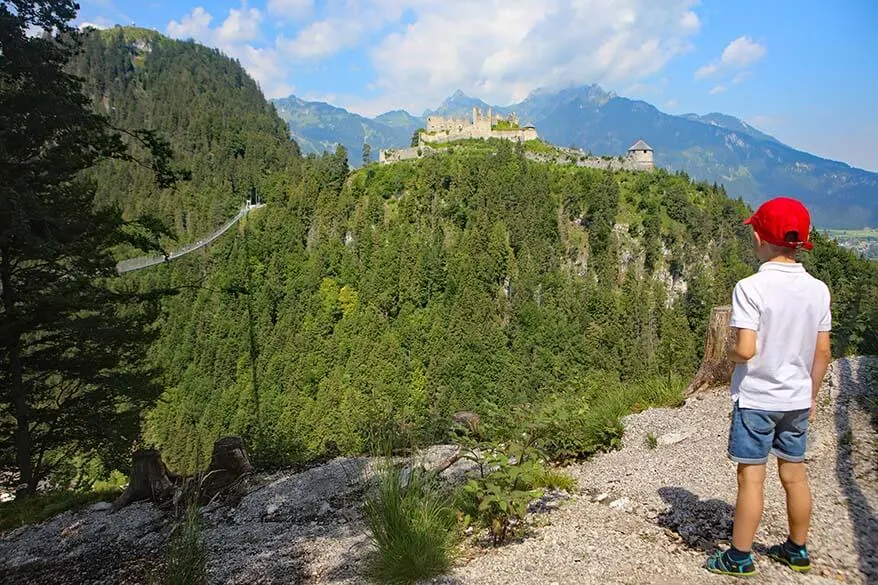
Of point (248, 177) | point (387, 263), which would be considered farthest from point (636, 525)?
point (248, 177)

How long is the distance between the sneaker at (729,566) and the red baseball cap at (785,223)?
4.86 feet

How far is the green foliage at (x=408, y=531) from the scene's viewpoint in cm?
272

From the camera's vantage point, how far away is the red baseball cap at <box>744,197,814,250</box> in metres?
2.30

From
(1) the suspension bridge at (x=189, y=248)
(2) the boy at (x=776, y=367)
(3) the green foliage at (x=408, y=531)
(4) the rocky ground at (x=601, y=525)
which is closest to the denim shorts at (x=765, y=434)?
(2) the boy at (x=776, y=367)

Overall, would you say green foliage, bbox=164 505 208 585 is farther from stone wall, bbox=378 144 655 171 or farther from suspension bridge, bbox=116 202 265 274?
stone wall, bbox=378 144 655 171

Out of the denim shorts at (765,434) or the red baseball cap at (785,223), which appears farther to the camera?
the denim shorts at (765,434)

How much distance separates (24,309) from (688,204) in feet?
237

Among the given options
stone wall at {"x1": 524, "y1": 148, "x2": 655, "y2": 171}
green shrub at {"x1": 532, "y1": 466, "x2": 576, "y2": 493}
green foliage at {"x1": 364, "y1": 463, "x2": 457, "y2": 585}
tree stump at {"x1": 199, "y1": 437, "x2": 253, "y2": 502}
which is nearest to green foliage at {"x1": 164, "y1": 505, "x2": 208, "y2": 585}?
green foliage at {"x1": 364, "y1": 463, "x2": 457, "y2": 585}

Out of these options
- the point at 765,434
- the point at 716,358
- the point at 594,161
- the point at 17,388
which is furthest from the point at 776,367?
the point at 594,161

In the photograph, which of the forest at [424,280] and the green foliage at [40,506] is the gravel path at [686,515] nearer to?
the green foliage at [40,506]

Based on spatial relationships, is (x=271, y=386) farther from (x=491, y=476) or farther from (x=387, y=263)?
(x=491, y=476)

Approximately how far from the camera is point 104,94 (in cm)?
11388

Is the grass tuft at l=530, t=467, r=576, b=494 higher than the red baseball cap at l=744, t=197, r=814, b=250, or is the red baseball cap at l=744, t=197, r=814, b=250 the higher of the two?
the red baseball cap at l=744, t=197, r=814, b=250

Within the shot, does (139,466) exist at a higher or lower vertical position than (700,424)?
lower
